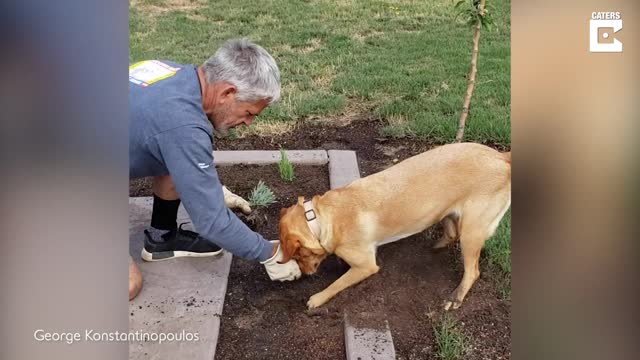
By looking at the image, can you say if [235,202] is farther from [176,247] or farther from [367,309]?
[367,309]

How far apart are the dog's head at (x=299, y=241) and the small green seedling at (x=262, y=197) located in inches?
31.7

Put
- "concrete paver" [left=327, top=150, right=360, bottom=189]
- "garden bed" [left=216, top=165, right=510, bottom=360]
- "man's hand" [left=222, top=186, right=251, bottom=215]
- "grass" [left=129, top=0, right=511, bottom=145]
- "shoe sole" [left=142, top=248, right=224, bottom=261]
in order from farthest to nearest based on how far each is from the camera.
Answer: "grass" [left=129, top=0, right=511, bottom=145] → "concrete paver" [left=327, top=150, right=360, bottom=189] → "man's hand" [left=222, top=186, right=251, bottom=215] → "shoe sole" [left=142, top=248, right=224, bottom=261] → "garden bed" [left=216, top=165, right=510, bottom=360]

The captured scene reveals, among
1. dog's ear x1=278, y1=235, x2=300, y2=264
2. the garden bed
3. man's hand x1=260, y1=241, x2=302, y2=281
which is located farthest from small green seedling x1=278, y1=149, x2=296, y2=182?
dog's ear x1=278, y1=235, x2=300, y2=264

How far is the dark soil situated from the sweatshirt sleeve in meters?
0.53

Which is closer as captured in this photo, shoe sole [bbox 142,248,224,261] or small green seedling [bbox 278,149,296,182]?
shoe sole [bbox 142,248,224,261]

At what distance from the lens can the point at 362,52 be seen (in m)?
7.43

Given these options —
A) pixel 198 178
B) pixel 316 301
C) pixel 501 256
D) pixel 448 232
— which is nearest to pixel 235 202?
pixel 316 301

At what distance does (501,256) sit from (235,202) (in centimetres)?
172

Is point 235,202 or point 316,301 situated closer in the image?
point 316,301

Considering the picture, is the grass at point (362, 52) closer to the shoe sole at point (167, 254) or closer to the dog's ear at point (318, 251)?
the shoe sole at point (167, 254)

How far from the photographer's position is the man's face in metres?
2.66

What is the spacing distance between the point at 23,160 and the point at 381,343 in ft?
6.72

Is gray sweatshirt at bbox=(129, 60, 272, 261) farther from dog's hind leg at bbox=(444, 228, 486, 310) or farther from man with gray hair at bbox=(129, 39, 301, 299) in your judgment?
dog's hind leg at bbox=(444, 228, 486, 310)

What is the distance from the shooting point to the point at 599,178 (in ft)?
3.65
